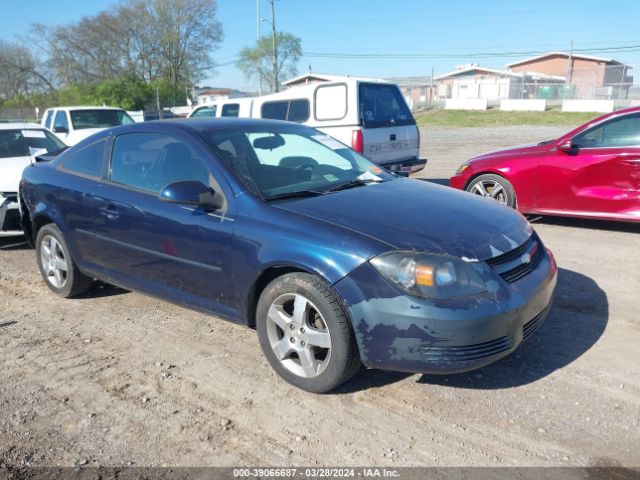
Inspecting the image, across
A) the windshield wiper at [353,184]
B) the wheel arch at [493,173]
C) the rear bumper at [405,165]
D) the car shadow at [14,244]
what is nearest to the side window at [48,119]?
the car shadow at [14,244]

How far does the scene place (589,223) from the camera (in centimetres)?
734

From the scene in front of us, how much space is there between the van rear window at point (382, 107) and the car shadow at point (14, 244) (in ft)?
17.0

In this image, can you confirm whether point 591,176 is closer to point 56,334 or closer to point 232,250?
point 232,250

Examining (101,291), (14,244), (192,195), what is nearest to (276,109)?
(14,244)

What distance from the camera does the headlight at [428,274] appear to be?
301 cm

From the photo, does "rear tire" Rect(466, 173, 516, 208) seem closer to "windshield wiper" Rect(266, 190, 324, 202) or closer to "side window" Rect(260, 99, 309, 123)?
"side window" Rect(260, 99, 309, 123)

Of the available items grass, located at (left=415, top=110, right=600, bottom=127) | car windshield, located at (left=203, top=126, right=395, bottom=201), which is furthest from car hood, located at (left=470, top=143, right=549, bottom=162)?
grass, located at (left=415, top=110, right=600, bottom=127)

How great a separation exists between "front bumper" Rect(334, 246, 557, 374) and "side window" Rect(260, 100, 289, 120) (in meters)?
7.89

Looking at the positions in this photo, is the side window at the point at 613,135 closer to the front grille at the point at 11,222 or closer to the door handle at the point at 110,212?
the door handle at the point at 110,212

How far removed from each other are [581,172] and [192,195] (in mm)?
4986

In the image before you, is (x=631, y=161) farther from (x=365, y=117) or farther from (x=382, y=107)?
(x=382, y=107)

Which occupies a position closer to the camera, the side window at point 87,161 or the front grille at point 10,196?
the side window at point 87,161

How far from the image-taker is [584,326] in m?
4.18

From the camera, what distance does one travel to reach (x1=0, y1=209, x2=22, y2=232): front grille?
6.76 m
